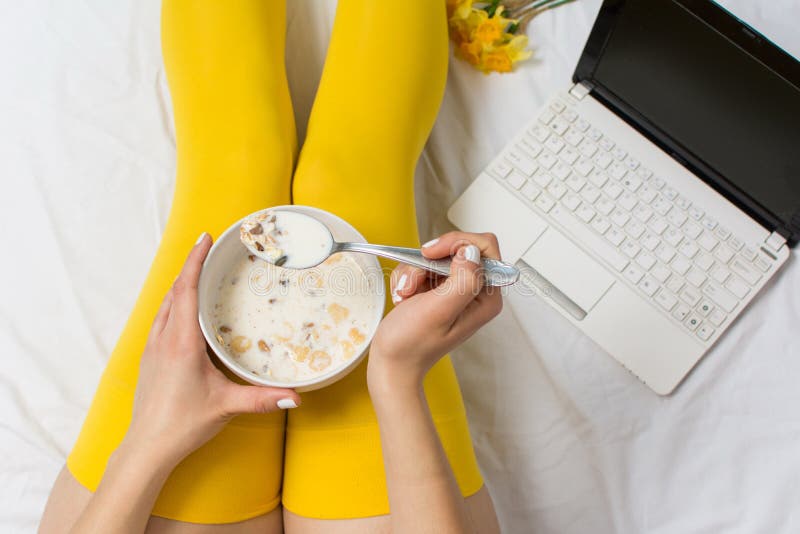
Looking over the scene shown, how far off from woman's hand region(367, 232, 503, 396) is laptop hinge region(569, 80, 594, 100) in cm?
46

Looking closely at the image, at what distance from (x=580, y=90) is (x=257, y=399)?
0.68 meters

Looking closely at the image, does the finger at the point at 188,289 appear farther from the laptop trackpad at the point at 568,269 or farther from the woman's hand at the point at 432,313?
the laptop trackpad at the point at 568,269

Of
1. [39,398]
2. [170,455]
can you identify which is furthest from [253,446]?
[39,398]

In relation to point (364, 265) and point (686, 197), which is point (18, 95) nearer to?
point (364, 265)

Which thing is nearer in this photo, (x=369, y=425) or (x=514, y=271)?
(x=514, y=271)

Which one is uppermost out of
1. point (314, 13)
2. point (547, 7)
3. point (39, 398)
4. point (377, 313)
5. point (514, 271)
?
point (547, 7)

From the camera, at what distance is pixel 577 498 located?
88 cm

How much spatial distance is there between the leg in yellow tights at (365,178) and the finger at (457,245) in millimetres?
187

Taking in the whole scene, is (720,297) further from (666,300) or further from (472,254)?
(472,254)

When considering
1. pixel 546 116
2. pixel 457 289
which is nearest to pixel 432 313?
pixel 457 289

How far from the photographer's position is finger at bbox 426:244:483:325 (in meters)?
0.57

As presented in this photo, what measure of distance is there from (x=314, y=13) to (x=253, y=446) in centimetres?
70

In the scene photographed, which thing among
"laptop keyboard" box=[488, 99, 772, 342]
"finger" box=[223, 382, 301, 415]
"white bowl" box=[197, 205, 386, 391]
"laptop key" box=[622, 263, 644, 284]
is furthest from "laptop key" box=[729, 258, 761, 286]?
"finger" box=[223, 382, 301, 415]

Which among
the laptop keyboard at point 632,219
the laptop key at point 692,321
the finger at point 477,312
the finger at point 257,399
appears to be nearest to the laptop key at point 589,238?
the laptop keyboard at point 632,219
